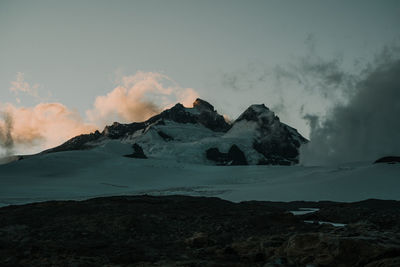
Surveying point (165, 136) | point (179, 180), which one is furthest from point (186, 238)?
point (165, 136)

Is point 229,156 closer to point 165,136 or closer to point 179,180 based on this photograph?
point 165,136

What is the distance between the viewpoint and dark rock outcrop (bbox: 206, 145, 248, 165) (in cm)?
15304

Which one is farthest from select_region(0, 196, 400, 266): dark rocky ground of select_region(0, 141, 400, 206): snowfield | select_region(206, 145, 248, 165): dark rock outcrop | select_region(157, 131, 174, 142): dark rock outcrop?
select_region(157, 131, 174, 142): dark rock outcrop

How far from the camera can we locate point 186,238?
17.7m

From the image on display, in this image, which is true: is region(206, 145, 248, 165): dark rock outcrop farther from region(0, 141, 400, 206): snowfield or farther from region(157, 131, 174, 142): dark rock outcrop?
region(0, 141, 400, 206): snowfield

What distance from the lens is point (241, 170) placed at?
7506 cm

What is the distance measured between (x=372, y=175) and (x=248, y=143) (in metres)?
143

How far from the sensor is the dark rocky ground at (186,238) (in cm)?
1091

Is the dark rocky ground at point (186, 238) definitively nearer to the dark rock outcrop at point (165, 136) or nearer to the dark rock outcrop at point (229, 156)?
the dark rock outcrop at point (229, 156)

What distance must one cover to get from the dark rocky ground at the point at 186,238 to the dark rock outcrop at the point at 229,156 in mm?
122374

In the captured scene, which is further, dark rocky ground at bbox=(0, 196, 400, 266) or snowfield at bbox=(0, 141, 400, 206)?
snowfield at bbox=(0, 141, 400, 206)

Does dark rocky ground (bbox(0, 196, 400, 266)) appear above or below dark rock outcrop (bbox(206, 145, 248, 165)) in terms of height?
below

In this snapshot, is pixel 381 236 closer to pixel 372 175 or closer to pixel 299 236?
pixel 299 236

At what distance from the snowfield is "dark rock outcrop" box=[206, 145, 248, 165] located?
Result: 71.5m
